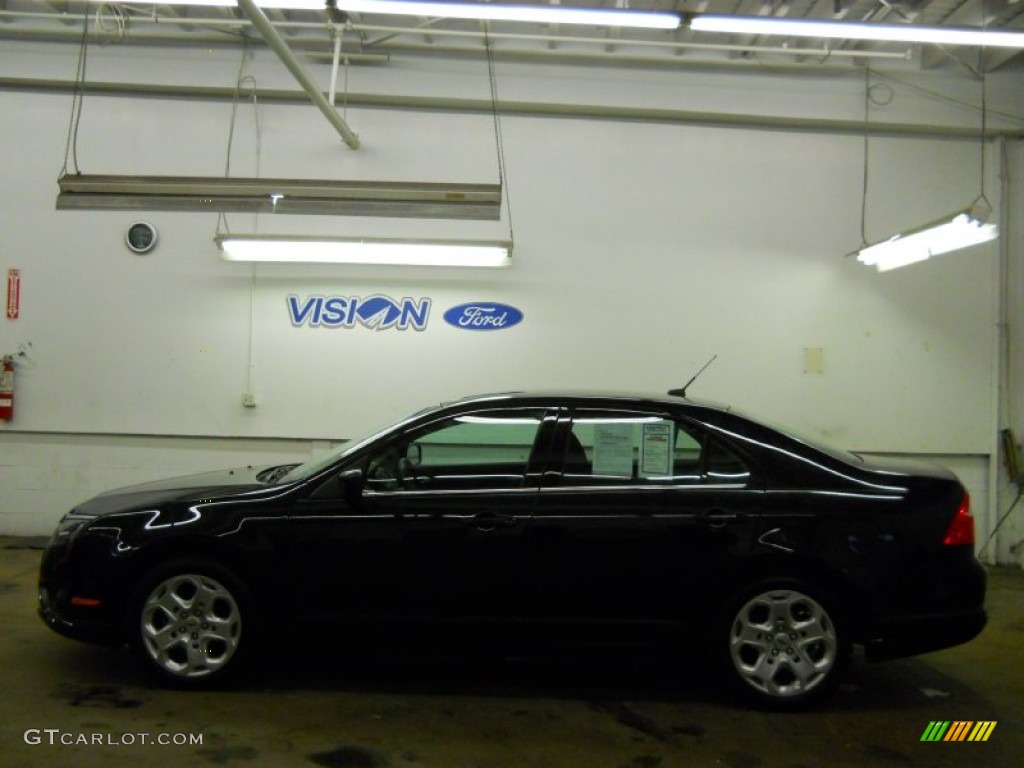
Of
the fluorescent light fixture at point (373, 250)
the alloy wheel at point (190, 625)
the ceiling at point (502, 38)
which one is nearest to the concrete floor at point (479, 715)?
the alloy wheel at point (190, 625)

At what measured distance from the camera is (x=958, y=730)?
4020mm

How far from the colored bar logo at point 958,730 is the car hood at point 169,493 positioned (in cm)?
337

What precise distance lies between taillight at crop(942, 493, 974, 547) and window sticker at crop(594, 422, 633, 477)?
1.52 meters

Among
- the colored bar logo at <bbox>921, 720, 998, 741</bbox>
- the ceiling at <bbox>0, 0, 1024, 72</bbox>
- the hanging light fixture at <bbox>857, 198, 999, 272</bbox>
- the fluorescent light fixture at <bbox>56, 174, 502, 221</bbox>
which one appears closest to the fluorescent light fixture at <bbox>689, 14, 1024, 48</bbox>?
the hanging light fixture at <bbox>857, 198, 999, 272</bbox>

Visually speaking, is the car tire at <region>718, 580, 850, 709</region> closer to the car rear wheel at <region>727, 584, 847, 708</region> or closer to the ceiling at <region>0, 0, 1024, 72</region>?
the car rear wheel at <region>727, 584, 847, 708</region>

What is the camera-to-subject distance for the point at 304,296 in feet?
25.3

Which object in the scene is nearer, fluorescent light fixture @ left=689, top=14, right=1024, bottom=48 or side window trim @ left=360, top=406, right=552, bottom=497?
side window trim @ left=360, top=406, right=552, bottom=497

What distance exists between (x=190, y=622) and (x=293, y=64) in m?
3.73

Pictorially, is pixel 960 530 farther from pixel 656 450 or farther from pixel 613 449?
pixel 613 449

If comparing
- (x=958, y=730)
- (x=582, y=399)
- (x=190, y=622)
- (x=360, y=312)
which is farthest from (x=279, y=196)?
(x=958, y=730)

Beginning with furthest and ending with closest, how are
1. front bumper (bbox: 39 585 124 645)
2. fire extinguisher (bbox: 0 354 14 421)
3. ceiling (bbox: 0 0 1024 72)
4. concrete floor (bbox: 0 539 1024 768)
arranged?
fire extinguisher (bbox: 0 354 14 421) → ceiling (bbox: 0 0 1024 72) → front bumper (bbox: 39 585 124 645) → concrete floor (bbox: 0 539 1024 768)

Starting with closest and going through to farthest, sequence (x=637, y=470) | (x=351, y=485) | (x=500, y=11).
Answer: (x=351, y=485) < (x=637, y=470) < (x=500, y=11)

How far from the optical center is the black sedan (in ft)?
13.5

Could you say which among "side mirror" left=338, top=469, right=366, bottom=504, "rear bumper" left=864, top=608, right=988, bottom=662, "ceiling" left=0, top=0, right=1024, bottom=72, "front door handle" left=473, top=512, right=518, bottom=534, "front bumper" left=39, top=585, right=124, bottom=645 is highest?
"ceiling" left=0, top=0, right=1024, bottom=72
